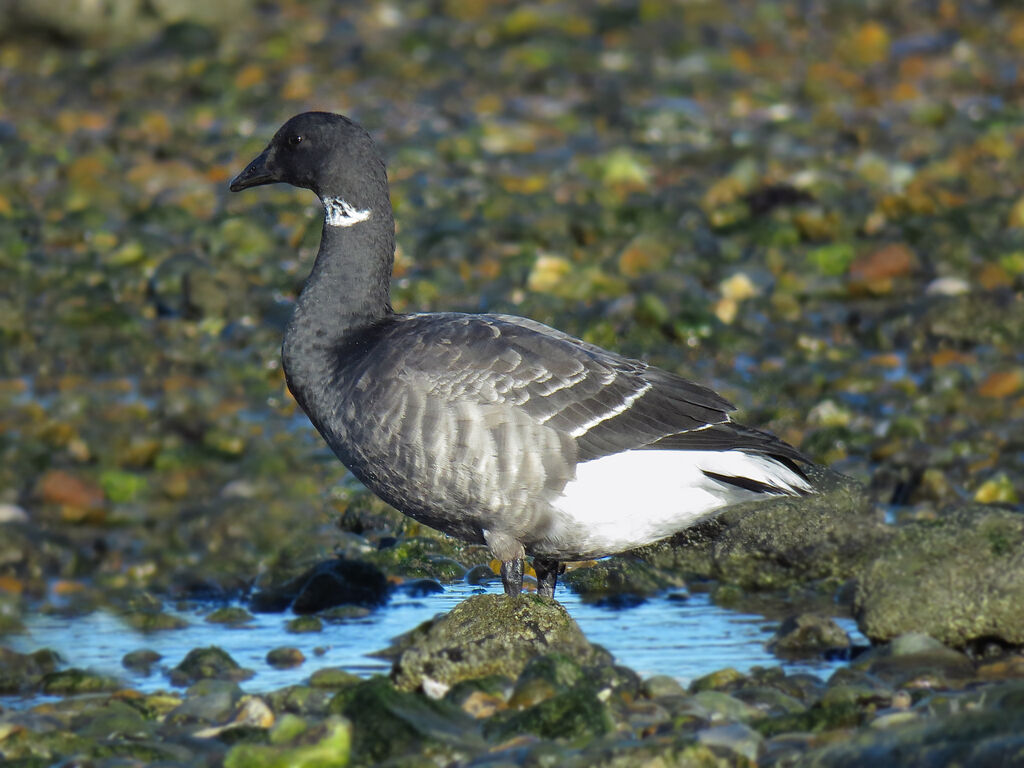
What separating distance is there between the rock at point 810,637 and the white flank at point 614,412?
1490 mm

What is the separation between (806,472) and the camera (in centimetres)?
828

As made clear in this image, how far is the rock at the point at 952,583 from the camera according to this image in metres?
7.42

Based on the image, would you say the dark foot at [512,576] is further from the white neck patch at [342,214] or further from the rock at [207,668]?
the white neck patch at [342,214]

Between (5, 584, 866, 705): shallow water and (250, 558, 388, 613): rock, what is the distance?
0.46 ft

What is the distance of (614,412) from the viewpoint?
7.79 meters

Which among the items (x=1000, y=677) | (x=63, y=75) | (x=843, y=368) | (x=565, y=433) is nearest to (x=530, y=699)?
(x=565, y=433)

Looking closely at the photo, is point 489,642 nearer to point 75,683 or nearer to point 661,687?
point 661,687

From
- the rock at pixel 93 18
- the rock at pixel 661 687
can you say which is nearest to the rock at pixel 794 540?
the rock at pixel 661 687

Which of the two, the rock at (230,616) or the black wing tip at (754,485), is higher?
the black wing tip at (754,485)

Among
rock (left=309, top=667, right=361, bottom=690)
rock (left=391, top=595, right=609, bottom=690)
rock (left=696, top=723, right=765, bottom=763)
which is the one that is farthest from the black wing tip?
rock (left=309, top=667, right=361, bottom=690)

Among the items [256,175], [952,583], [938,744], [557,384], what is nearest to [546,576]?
[557,384]

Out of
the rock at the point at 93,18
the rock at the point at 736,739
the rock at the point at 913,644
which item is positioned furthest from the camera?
the rock at the point at 93,18

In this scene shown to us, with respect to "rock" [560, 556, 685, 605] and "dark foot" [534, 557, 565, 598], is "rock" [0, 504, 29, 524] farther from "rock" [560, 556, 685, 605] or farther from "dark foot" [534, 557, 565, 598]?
"dark foot" [534, 557, 565, 598]

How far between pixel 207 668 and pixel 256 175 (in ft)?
10.2
